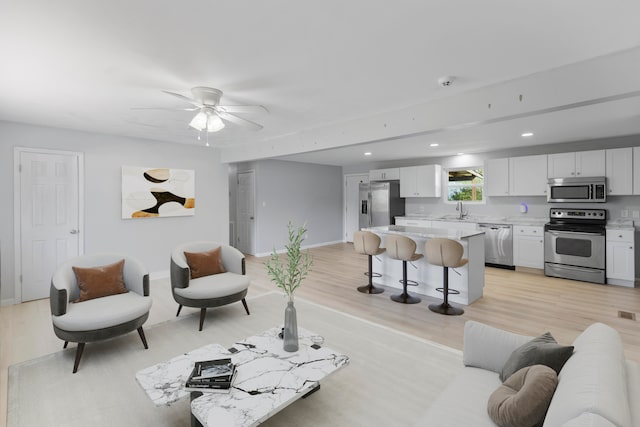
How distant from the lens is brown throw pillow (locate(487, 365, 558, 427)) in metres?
1.19

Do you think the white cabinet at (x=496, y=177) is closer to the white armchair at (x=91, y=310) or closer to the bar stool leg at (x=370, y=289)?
the bar stool leg at (x=370, y=289)

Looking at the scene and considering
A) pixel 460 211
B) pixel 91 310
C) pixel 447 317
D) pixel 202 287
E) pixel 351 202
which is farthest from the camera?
pixel 351 202

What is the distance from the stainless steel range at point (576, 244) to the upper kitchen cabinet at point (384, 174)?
130 inches

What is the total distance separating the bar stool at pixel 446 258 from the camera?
144 inches

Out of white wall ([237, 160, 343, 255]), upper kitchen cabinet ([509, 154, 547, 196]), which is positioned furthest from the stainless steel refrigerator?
upper kitchen cabinet ([509, 154, 547, 196])

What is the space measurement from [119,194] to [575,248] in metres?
7.39

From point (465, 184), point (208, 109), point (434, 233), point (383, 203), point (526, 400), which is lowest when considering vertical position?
point (526, 400)

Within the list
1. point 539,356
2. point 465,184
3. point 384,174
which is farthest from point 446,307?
point 384,174

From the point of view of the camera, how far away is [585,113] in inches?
143

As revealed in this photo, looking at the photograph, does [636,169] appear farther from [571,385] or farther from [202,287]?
[202,287]

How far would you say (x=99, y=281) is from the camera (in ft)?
10.2

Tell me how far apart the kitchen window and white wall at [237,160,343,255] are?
3.26 m

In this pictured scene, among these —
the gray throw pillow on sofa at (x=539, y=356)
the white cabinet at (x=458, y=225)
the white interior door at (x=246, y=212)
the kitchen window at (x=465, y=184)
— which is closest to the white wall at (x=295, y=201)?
the white interior door at (x=246, y=212)

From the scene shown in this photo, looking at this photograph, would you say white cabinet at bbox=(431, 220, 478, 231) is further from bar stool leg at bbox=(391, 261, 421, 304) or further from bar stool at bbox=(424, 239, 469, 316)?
bar stool at bbox=(424, 239, 469, 316)
